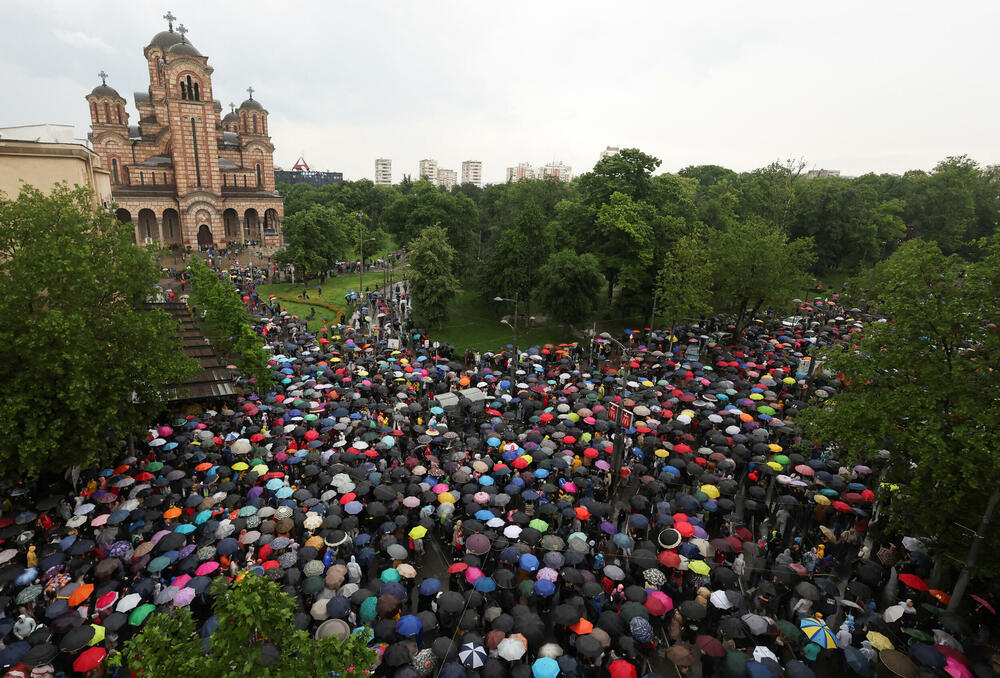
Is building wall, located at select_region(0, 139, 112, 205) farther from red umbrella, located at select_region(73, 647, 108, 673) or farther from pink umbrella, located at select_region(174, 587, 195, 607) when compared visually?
red umbrella, located at select_region(73, 647, 108, 673)

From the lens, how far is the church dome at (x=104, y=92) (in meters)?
64.2

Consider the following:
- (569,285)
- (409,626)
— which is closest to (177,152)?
(569,285)

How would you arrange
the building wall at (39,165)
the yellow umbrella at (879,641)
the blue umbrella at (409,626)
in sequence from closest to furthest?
the yellow umbrella at (879,641) < the blue umbrella at (409,626) < the building wall at (39,165)

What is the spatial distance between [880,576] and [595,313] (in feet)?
107

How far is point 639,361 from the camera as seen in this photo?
3155 cm

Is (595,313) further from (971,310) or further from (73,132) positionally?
(73,132)

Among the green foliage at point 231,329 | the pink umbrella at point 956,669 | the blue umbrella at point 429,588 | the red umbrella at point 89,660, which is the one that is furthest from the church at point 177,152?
the pink umbrella at point 956,669

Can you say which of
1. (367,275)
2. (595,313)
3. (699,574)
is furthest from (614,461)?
(367,275)

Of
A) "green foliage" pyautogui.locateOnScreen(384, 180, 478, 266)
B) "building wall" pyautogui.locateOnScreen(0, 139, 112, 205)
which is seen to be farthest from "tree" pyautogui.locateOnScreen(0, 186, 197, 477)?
"green foliage" pyautogui.locateOnScreen(384, 180, 478, 266)

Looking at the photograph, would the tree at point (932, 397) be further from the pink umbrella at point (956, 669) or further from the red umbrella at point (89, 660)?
the red umbrella at point (89, 660)

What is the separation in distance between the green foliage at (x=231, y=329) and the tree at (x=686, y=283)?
24.6 m

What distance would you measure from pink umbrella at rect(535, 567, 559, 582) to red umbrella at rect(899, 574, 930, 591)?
9.43 m

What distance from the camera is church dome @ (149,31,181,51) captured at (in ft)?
209

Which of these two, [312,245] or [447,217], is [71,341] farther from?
[447,217]
